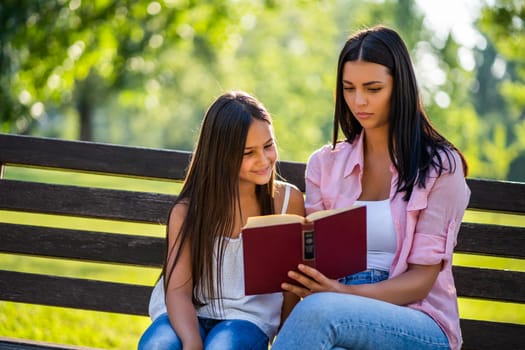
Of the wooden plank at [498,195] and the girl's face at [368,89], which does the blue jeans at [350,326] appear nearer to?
the girl's face at [368,89]

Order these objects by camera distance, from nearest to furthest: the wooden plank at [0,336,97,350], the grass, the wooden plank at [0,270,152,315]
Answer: the wooden plank at [0,336,97,350] → the wooden plank at [0,270,152,315] → the grass

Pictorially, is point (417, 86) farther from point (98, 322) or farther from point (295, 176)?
point (98, 322)

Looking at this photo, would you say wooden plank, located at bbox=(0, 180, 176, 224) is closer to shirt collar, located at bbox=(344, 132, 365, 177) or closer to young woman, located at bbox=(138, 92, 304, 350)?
young woman, located at bbox=(138, 92, 304, 350)

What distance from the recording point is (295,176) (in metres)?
3.94

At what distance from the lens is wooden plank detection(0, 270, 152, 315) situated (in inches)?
156

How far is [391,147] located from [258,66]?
3261cm

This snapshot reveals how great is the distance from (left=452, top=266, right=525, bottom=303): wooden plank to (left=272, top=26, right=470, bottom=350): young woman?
57 centimetres

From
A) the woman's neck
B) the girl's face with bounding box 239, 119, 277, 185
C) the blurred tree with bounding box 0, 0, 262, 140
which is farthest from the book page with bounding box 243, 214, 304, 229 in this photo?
the blurred tree with bounding box 0, 0, 262, 140

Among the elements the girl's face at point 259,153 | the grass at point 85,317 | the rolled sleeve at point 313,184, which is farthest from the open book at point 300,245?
the grass at point 85,317

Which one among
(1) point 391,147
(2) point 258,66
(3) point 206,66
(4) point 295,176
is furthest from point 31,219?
(2) point 258,66

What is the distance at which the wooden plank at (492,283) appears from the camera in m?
3.78

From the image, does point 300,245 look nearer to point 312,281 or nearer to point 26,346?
point 312,281

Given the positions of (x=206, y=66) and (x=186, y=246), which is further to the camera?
(x=206, y=66)

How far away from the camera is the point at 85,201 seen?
4.07 meters
